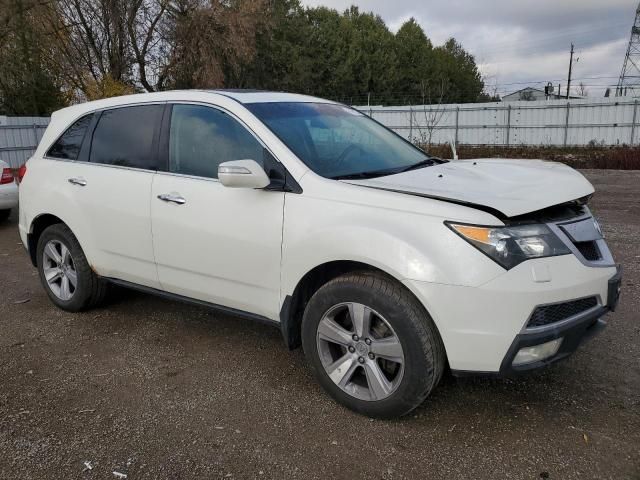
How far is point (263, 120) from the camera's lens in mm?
3398

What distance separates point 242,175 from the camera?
304 centimetres

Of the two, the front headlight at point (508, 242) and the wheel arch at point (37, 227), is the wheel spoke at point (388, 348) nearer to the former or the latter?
the front headlight at point (508, 242)

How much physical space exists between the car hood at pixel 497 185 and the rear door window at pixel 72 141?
2.49m

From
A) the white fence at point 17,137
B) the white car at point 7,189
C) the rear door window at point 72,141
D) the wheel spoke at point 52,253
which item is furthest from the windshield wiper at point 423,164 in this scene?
the white fence at point 17,137

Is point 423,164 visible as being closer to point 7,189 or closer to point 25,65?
point 7,189

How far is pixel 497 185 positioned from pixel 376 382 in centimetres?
123

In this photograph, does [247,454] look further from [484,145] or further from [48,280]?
[484,145]

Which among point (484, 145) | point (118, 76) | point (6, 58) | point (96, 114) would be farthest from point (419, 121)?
point (96, 114)

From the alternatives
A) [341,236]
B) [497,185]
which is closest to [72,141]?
[341,236]

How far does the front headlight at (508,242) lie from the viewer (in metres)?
2.55

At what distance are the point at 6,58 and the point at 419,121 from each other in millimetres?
18635

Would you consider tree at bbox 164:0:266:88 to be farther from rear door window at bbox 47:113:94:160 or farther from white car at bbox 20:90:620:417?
white car at bbox 20:90:620:417

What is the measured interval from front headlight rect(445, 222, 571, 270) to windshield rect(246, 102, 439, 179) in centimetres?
88

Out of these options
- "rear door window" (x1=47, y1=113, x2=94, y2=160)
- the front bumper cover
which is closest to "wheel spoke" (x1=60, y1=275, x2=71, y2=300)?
"rear door window" (x1=47, y1=113, x2=94, y2=160)
